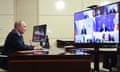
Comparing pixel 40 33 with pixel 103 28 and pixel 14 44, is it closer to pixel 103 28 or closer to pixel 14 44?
pixel 14 44

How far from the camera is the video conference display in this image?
9.47 feet

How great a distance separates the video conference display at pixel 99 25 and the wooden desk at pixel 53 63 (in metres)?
0.48

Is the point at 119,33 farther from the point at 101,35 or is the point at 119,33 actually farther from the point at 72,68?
the point at 72,68

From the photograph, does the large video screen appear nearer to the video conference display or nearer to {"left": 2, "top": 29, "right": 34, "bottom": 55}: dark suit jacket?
{"left": 2, "top": 29, "right": 34, "bottom": 55}: dark suit jacket

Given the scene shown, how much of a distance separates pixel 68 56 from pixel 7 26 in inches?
175

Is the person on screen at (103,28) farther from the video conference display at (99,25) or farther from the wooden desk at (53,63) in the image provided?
the wooden desk at (53,63)

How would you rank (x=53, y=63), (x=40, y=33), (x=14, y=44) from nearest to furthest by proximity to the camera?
(x=53, y=63) → (x=14, y=44) → (x=40, y=33)

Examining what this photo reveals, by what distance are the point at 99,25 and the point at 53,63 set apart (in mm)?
845

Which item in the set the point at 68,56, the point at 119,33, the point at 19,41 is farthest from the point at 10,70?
the point at 19,41

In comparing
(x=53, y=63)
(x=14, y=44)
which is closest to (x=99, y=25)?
(x=53, y=63)

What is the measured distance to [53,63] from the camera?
2629mm

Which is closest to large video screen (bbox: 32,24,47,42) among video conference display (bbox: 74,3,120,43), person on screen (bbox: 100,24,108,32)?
video conference display (bbox: 74,3,120,43)

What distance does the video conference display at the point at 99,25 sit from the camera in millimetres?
2887

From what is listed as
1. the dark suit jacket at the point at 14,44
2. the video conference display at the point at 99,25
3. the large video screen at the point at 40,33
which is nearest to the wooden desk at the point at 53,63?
the video conference display at the point at 99,25
